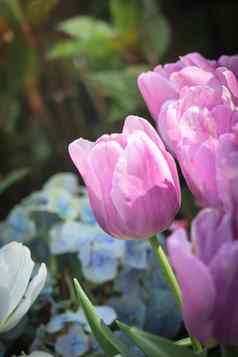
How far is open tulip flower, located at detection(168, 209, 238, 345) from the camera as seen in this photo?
0.39 m

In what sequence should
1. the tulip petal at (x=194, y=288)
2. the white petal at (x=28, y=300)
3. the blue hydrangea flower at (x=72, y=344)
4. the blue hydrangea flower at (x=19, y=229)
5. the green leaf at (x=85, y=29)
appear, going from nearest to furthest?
the tulip petal at (x=194, y=288) < the white petal at (x=28, y=300) < the blue hydrangea flower at (x=72, y=344) < the blue hydrangea flower at (x=19, y=229) < the green leaf at (x=85, y=29)

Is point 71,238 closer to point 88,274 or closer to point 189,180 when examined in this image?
point 88,274

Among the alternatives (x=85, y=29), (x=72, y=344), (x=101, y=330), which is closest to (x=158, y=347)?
(x=101, y=330)

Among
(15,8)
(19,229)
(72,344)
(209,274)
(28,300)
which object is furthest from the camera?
(15,8)

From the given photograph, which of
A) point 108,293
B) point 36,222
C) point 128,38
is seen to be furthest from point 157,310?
point 128,38

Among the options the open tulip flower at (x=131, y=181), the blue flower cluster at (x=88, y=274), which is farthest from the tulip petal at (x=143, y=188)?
the blue flower cluster at (x=88, y=274)

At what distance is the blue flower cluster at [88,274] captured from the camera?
2.16 ft

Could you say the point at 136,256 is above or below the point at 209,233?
below

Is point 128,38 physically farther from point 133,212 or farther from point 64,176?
point 133,212

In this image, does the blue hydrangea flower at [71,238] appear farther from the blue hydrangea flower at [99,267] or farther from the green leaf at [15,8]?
the green leaf at [15,8]

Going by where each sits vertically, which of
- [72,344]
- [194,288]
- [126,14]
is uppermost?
[126,14]

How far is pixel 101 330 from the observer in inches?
20.1

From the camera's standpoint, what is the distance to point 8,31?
1.18 metres

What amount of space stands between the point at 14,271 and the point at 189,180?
0.15m
